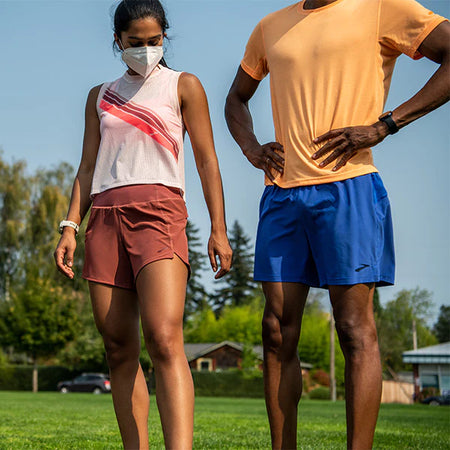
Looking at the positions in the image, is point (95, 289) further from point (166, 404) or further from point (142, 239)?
point (166, 404)

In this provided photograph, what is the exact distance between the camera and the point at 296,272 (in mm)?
3279

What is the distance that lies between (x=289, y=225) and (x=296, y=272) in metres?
0.22

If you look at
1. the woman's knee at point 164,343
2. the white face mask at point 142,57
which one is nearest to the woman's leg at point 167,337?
the woman's knee at point 164,343

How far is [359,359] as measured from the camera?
310cm

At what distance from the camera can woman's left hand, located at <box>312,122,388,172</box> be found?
3250 millimetres

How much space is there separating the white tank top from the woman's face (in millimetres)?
186

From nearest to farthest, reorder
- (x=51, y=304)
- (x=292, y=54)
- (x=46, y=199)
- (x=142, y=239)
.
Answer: (x=142, y=239) → (x=292, y=54) → (x=46, y=199) → (x=51, y=304)

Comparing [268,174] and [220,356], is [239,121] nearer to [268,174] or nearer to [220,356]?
[268,174]

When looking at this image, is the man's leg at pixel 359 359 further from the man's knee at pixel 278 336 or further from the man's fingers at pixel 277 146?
the man's fingers at pixel 277 146

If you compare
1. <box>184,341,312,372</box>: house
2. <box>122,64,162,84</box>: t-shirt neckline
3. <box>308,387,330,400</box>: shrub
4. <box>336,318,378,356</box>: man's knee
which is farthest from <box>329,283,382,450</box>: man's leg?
<box>184,341,312,372</box>: house

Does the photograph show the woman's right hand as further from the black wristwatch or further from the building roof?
the building roof

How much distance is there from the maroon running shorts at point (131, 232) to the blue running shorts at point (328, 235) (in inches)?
16.6

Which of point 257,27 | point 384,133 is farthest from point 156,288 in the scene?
point 257,27

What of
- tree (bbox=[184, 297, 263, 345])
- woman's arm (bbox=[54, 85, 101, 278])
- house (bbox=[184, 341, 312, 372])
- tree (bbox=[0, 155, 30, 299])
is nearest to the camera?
woman's arm (bbox=[54, 85, 101, 278])
